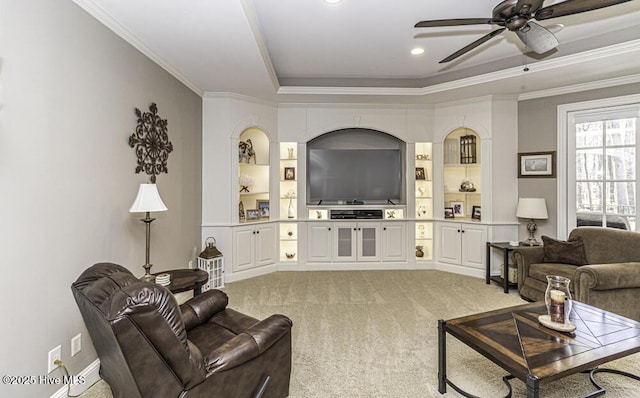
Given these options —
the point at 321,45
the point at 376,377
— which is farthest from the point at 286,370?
the point at 321,45

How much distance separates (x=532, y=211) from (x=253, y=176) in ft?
13.4

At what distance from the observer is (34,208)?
186 centimetres

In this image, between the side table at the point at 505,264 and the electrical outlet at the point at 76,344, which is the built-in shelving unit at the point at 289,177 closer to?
the side table at the point at 505,264

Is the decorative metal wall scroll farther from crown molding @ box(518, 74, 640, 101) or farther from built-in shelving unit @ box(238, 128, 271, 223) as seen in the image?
crown molding @ box(518, 74, 640, 101)

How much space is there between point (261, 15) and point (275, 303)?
301 cm

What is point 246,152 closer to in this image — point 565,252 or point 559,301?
point 559,301

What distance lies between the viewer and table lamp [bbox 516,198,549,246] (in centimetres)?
439

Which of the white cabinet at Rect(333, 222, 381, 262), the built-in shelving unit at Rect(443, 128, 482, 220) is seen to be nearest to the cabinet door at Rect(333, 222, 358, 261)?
the white cabinet at Rect(333, 222, 381, 262)

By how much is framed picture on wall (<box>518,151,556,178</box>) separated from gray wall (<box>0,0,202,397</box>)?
194 inches

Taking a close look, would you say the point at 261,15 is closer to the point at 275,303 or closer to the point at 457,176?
the point at 275,303

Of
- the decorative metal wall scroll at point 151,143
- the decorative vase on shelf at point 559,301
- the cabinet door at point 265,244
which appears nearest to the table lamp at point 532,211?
the decorative vase on shelf at point 559,301

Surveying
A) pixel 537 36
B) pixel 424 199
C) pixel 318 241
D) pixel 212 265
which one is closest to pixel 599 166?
pixel 424 199

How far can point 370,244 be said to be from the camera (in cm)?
539

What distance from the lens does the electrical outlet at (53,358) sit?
195cm
